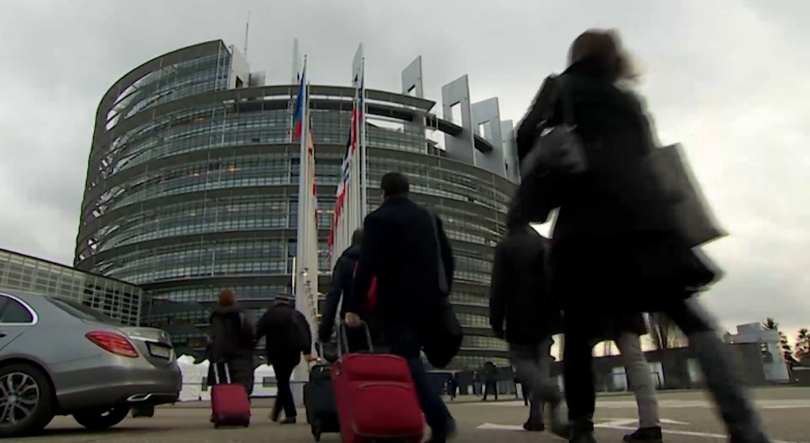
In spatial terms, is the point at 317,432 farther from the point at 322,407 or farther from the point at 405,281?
the point at 405,281

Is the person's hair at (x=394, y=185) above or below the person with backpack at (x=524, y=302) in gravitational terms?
above

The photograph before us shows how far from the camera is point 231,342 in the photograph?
6.47 meters

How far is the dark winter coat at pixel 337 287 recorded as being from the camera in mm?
4215

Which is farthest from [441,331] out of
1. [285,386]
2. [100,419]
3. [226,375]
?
[100,419]

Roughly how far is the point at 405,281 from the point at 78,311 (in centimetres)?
361

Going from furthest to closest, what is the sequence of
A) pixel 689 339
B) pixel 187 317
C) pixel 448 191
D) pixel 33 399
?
pixel 448 191
pixel 187 317
pixel 33 399
pixel 689 339

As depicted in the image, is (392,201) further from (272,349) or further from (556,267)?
(272,349)

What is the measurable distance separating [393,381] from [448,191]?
5935cm

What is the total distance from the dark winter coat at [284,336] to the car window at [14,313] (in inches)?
85.7

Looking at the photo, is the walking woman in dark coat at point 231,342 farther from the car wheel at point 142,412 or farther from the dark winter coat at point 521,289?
the dark winter coat at point 521,289

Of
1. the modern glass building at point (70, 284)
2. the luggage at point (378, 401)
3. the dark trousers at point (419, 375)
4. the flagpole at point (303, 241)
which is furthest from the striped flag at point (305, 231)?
the modern glass building at point (70, 284)

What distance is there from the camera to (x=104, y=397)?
15.3ft

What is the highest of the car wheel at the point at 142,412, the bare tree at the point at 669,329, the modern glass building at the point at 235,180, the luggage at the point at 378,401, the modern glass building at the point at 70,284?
the modern glass building at the point at 235,180

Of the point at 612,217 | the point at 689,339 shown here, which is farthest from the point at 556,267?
the point at 689,339
